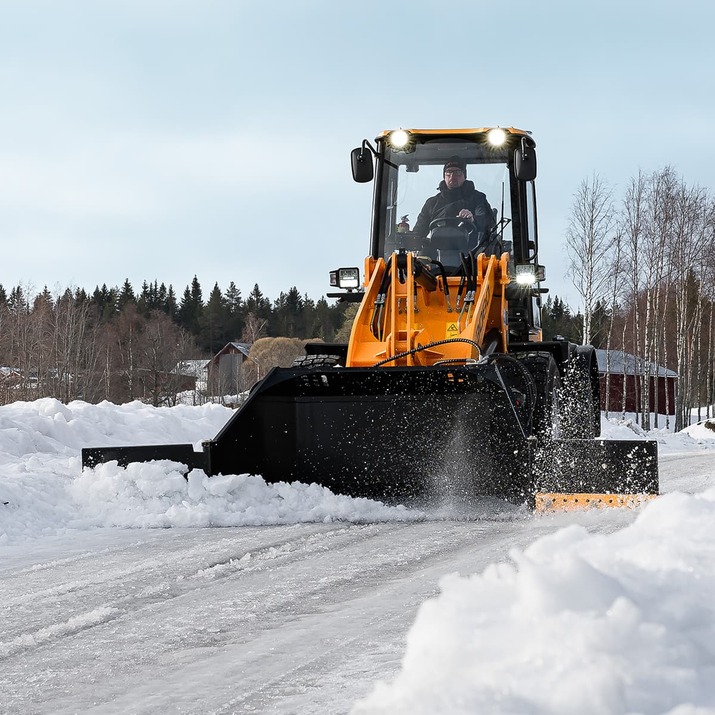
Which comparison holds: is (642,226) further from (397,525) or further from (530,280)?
(397,525)

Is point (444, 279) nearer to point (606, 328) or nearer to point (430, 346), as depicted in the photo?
point (430, 346)

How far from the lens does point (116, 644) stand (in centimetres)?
317

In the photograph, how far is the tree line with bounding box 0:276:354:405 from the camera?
36438mm

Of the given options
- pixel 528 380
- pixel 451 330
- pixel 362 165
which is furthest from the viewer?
pixel 362 165

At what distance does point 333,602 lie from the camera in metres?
3.72

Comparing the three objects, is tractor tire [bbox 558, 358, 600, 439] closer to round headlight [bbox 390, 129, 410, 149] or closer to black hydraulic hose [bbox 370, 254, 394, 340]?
black hydraulic hose [bbox 370, 254, 394, 340]

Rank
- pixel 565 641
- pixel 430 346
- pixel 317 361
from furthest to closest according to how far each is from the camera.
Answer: pixel 317 361, pixel 430 346, pixel 565 641

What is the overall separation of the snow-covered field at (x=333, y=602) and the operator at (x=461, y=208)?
2.57 meters

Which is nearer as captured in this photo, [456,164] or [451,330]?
[451,330]

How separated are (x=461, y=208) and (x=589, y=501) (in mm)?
3125

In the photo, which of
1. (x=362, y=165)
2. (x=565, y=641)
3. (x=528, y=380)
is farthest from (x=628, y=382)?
(x=565, y=641)

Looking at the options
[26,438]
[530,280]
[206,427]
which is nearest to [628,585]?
[530,280]

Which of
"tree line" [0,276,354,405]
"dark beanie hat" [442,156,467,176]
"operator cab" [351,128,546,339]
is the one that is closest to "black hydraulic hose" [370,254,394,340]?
"operator cab" [351,128,546,339]

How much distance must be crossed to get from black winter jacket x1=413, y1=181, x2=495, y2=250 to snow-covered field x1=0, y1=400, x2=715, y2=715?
269 cm
